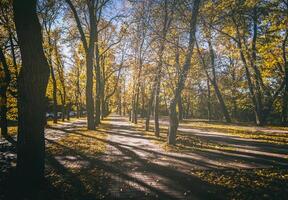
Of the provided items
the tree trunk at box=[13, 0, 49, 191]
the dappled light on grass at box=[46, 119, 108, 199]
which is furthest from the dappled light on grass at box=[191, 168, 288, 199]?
the tree trunk at box=[13, 0, 49, 191]

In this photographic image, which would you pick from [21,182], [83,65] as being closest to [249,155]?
[21,182]

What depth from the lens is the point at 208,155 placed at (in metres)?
12.9

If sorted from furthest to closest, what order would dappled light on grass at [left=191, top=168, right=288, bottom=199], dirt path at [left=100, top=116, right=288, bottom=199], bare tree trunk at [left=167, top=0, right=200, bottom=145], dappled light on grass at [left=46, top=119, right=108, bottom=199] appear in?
bare tree trunk at [left=167, top=0, right=200, bottom=145] < dirt path at [left=100, top=116, right=288, bottom=199] < dappled light on grass at [left=46, top=119, right=108, bottom=199] < dappled light on grass at [left=191, top=168, right=288, bottom=199]

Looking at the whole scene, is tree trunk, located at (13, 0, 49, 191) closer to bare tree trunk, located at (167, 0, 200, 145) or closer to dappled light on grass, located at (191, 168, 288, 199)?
dappled light on grass, located at (191, 168, 288, 199)

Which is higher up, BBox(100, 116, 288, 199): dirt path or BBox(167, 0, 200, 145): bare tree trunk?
BBox(167, 0, 200, 145): bare tree trunk

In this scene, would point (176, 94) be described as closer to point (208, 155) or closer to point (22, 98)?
point (208, 155)

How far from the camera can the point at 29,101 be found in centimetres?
759

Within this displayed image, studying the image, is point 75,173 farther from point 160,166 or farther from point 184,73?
point 184,73

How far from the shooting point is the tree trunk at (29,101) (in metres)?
7.55

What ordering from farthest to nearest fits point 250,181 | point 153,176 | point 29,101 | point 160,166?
point 160,166 < point 153,176 < point 250,181 < point 29,101

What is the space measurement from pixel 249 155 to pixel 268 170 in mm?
3164

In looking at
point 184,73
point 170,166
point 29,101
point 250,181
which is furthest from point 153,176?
point 184,73

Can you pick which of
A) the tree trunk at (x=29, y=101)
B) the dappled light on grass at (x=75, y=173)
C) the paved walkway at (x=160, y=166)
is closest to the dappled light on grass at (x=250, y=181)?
the paved walkway at (x=160, y=166)

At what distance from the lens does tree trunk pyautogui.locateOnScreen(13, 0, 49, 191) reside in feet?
24.8
